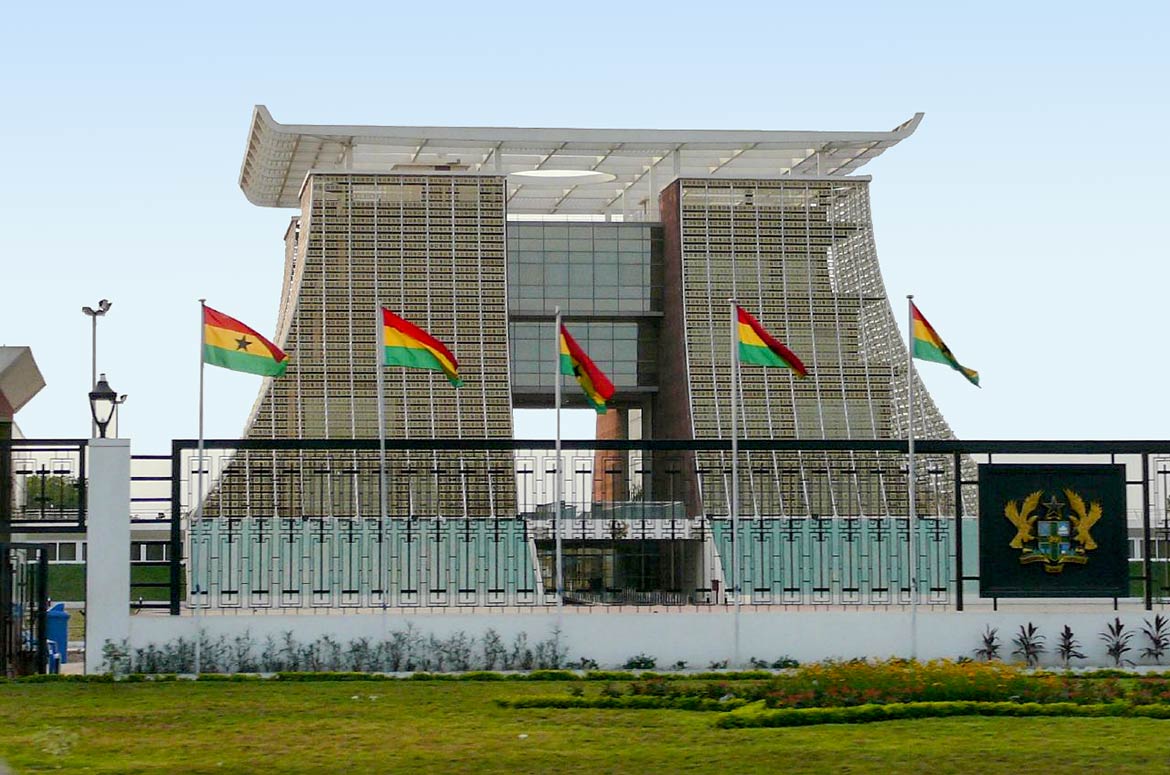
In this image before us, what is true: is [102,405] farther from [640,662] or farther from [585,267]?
[585,267]

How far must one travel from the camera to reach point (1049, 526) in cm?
2339

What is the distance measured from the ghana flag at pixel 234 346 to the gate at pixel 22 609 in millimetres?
3072

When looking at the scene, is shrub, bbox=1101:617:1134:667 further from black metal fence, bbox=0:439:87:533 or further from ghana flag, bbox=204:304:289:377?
black metal fence, bbox=0:439:87:533

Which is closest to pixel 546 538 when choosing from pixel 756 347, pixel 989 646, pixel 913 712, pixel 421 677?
pixel 756 347

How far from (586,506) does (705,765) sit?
10838 mm

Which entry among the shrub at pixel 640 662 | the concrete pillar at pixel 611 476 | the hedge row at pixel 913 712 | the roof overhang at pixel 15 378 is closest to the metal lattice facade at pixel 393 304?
the concrete pillar at pixel 611 476

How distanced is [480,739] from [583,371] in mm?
Answer: 7803

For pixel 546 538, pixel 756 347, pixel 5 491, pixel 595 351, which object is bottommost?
pixel 546 538

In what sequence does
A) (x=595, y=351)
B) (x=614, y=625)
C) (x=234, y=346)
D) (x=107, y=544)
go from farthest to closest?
(x=595, y=351) → (x=614, y=625) → (x=234, y=346) → (x=107, y=544)

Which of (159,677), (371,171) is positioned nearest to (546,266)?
(371,171)

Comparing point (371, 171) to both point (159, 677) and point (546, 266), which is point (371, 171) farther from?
point (159, 677)

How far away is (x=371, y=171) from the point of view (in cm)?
6000

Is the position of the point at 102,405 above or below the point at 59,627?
above

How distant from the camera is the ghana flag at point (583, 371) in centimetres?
2230
